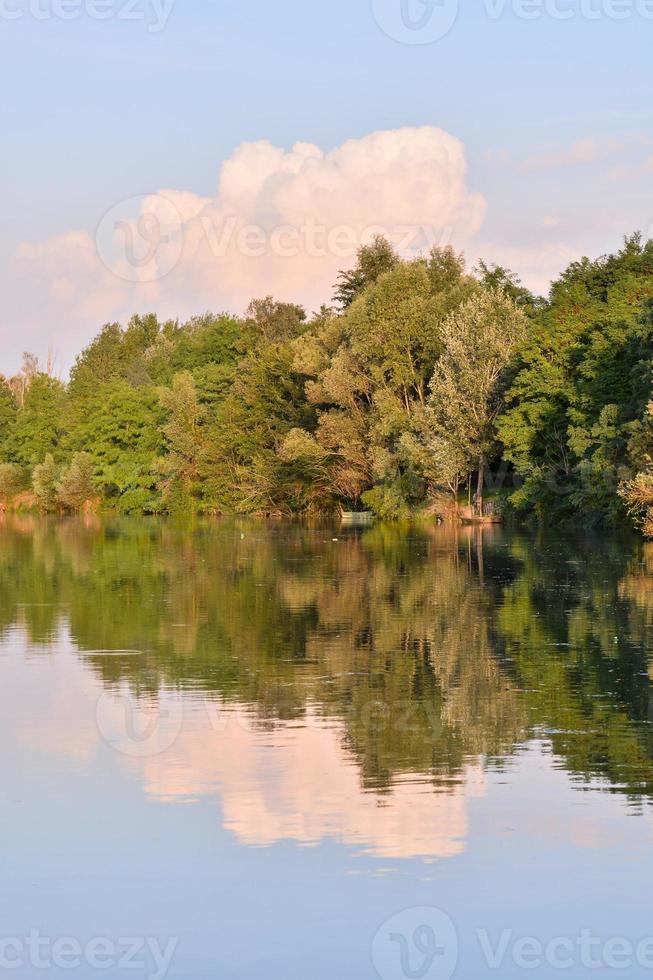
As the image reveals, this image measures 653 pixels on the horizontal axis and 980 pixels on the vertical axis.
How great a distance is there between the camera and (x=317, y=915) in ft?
34.9

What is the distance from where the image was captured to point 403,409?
285ft

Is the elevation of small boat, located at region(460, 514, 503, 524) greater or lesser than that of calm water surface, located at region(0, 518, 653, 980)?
greater

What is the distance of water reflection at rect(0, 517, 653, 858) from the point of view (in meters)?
14.0

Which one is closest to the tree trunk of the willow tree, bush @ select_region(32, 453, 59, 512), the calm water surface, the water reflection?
the willow tree

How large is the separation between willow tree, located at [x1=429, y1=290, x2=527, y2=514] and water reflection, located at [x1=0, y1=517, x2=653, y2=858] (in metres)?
37.9

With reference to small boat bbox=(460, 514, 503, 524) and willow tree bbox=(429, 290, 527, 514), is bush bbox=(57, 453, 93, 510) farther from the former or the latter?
small boat bbox=(460, 514, 503, 524)

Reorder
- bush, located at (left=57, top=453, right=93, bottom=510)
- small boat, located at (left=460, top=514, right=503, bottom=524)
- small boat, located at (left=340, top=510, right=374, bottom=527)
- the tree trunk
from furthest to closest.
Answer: bush, located at (left=57, top=453, right=93, bottom=510), small boat, located at (left=340, top=510, right=374, bottom=527), the tree trunk, small boat, located at (left=460, top=514, right=503, bottom=524)

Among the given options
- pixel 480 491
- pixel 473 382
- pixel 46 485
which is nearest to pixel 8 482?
pixel 46 485

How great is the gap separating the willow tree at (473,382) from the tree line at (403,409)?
10cm

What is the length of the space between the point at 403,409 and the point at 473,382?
7.39 metres

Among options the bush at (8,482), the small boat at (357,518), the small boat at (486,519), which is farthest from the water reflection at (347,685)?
the bush at (8,482)

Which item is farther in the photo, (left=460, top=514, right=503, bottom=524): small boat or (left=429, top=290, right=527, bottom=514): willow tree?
(left=429, top=290, right=527, bottom=514): willow tree

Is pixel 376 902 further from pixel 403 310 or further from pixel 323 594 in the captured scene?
pixel 403 310

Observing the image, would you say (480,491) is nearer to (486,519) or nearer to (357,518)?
(486,519)
